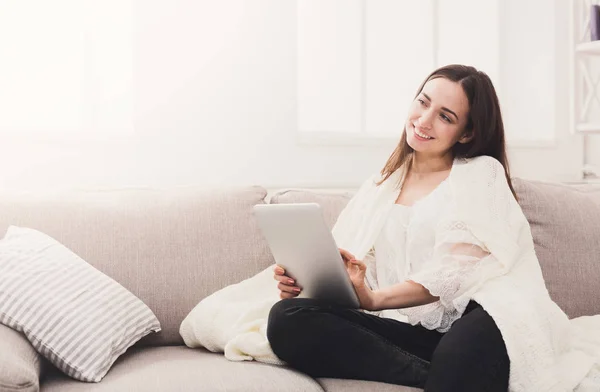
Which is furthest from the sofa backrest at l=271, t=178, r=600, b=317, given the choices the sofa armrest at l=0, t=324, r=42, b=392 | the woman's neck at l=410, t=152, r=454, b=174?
the sofa armrest at l=0, t=324, r=42, b=392

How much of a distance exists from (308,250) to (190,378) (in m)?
0.36

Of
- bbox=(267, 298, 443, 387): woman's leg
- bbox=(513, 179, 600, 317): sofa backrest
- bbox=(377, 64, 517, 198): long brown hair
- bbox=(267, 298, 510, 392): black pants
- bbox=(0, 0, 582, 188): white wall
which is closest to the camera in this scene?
bbox=(267, 298, 510, 392): black pants

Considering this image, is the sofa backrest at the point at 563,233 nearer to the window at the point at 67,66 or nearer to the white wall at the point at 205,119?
the white wall at the point at 205,119

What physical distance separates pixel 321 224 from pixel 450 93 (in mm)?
621

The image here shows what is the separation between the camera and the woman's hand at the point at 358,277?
169cm

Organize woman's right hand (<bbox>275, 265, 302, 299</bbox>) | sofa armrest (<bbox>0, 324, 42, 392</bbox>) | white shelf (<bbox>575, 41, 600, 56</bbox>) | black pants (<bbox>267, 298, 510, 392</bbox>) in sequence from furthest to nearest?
1. white shelf (<bbox>575, 41, 600, 56</bbox>)
2. woman's right hand (<bbox>275, 265, 302, 299</bbox>)
3. black pants (<bbox>267, 298, 510, 392</bbox>)
4. sofa armrest (<bbox>0, 324, 42, 392</bbox>)

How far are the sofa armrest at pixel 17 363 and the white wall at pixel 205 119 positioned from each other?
0.89m

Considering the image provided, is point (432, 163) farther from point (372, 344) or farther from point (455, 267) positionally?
point (372, 344)

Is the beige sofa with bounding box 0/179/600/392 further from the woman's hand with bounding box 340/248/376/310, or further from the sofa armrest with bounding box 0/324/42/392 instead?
the woman's hand with bounding box 340/248/376/310

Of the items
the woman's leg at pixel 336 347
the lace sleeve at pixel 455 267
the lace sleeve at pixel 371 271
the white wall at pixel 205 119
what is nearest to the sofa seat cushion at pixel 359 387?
the woman's leg at pixel 336 347

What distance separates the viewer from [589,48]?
2.79 metres

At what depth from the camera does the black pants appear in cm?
154

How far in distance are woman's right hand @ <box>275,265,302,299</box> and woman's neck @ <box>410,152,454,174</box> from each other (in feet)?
1.62

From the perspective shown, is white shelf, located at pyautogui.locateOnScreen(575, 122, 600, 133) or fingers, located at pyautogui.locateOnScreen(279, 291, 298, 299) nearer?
fingers, located at pyautogui.locateOnScreen(279, 291, 298, 299)
